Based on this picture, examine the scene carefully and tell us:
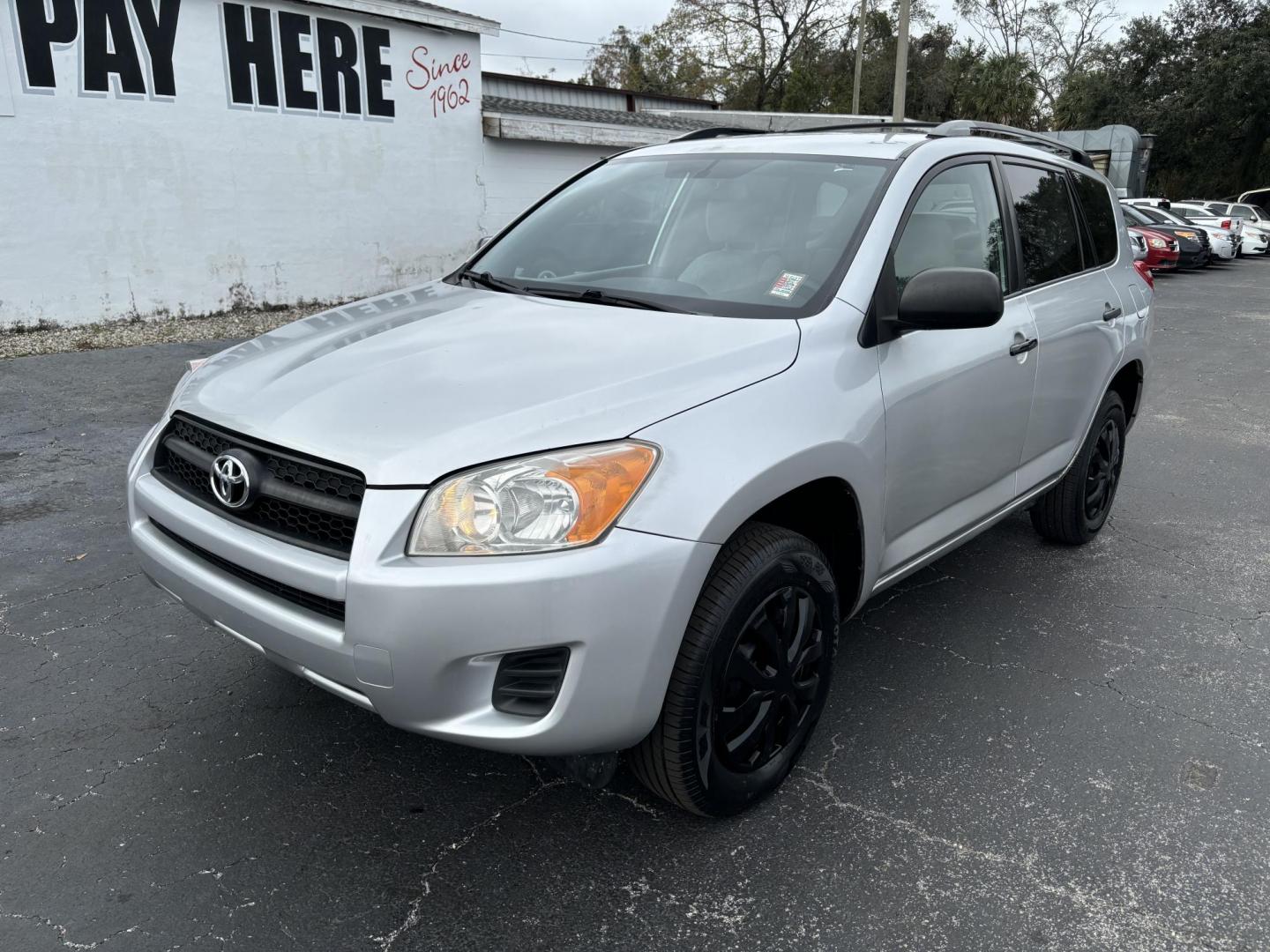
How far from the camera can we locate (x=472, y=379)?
2320mm

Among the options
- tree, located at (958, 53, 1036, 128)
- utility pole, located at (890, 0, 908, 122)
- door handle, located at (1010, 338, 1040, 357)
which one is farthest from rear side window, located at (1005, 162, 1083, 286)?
tree, located at (958, 53, 1036, 128)

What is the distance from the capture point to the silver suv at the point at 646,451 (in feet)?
6.59

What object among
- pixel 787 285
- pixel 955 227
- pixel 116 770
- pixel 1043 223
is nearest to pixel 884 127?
pixel 955 227

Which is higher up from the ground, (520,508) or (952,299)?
(952,299)

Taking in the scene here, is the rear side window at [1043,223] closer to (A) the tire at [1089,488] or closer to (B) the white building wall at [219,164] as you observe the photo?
(A) the tire at [1089,488]

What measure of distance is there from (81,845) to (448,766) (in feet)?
2.96

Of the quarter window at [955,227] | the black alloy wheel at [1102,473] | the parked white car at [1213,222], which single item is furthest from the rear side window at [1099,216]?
the parked white car at [1213,222]

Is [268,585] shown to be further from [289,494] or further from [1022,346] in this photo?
[1022,346]

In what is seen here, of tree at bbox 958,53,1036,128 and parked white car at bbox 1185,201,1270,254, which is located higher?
tree at bbox 958,53,1036,128

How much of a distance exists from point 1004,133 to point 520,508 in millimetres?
2754

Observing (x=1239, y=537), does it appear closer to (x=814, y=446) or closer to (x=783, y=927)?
(x=814, y=446)

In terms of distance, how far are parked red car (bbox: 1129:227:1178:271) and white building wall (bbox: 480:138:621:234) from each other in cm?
1159

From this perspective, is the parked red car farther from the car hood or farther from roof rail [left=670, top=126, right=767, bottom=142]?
the car hood

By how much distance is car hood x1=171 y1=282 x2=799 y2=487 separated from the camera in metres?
2.08
